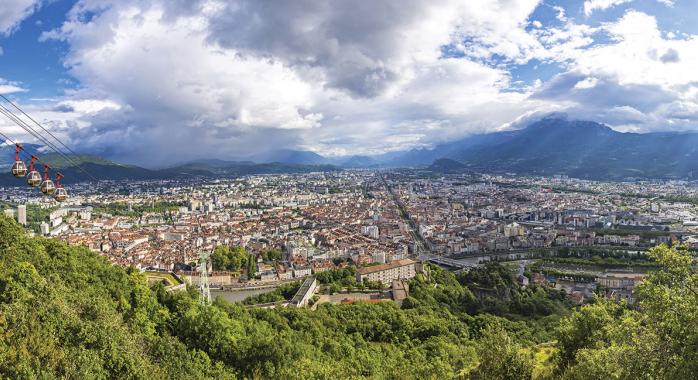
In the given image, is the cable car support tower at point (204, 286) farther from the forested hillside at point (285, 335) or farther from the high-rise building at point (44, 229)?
the high-rise building at point (44, 229)

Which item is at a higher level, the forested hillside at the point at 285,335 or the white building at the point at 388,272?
the forested hillside at the point at 285,335

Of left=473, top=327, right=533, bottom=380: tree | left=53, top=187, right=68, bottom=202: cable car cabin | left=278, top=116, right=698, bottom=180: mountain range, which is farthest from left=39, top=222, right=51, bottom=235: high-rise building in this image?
left=278, top=116, right=698, bottom=180: mountain range

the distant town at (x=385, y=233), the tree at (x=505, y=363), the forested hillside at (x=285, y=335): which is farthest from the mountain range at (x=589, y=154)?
the tree at (x=505, y=363)

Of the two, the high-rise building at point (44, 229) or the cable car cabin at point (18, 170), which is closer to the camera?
the cable car cabin at point (18, 170)

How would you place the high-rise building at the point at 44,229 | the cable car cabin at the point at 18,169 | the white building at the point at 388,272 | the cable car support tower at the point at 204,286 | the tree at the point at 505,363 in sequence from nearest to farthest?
the tree at the point at 505,363 < the cable car cabin at the point at 18,169 < the cable car support tower at the point at 204,286 < the white building at the point at 388,272 < the high-rise building at the point at 44,229

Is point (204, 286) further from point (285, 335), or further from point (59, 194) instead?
point (59, 194)

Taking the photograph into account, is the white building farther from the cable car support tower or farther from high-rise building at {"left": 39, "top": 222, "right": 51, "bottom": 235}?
high-rise building at {"left": 39, "top": 222, "right": 51, "bottom": 235}

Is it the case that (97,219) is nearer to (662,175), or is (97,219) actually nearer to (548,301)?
(548,301)

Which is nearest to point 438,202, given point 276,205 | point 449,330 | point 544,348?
point 276,205

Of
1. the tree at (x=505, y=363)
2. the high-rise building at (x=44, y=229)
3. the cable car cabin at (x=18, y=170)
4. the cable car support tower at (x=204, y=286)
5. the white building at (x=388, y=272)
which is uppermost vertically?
the cable car cabin at (x=18, y=170)

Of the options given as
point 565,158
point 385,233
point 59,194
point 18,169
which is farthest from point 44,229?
point 565,158
